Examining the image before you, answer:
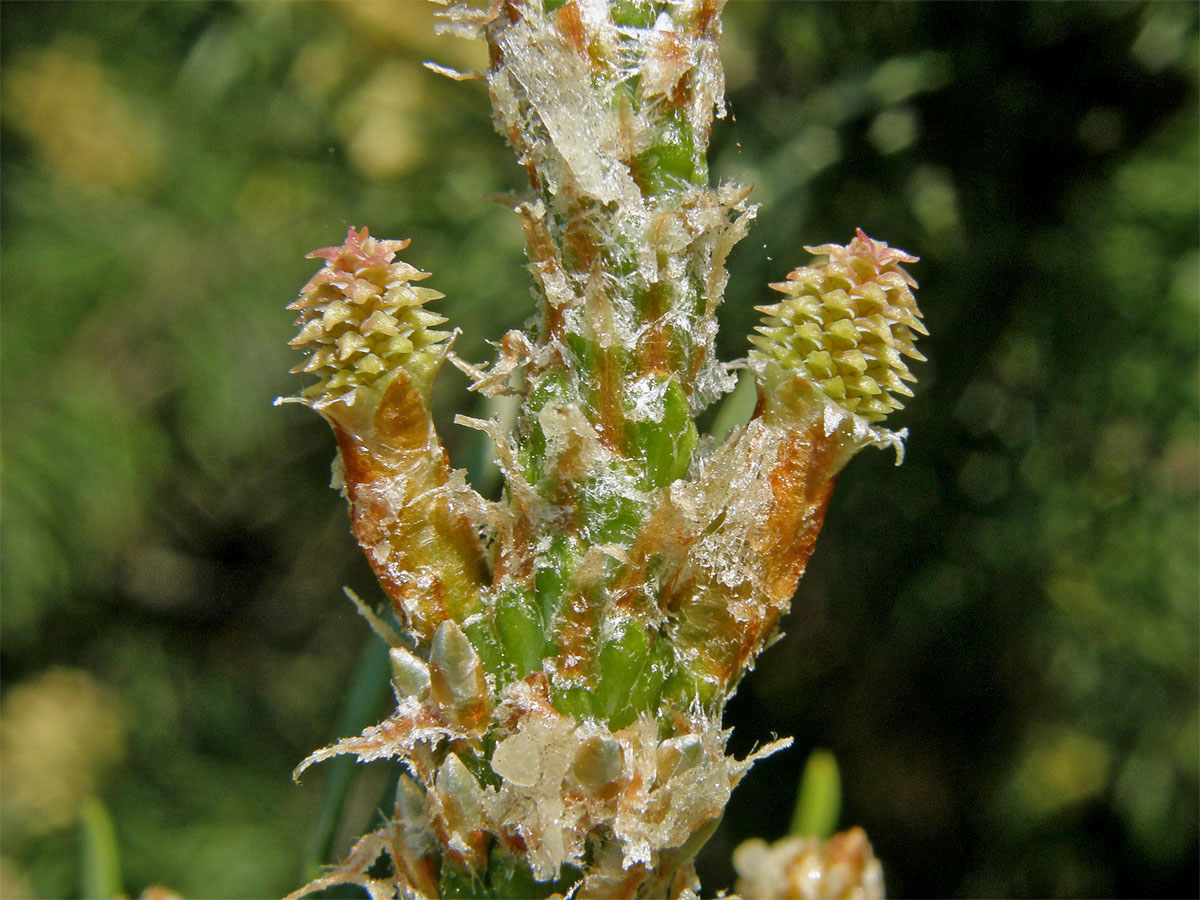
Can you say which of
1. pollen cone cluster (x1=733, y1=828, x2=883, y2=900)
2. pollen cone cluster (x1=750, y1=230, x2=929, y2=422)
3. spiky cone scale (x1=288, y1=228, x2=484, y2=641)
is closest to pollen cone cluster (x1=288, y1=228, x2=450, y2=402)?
spiky cone scale (x1=288, y1=228, x2=484, y2=641)

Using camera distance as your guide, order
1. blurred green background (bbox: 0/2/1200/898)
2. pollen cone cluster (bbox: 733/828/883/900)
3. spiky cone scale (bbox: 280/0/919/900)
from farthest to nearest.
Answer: blurred green background (bbox: 0/2/1200/898), pollen cone cluster (bbox: 733/828/883/900), spiky cone scale (bbox: 280/0/919/900)

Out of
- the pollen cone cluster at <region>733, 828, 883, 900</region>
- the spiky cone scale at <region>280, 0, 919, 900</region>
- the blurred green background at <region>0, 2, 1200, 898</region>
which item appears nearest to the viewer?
the spiky cone scale at <region>280, 0, 919, 900</region>

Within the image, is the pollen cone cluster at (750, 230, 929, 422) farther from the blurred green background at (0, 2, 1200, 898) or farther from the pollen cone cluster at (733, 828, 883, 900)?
the blurred green background at (0, 2, 1200, 898)

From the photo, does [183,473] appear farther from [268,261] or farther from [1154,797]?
[1154,797]

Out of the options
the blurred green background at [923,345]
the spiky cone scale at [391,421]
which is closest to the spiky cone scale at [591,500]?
the spiky cone scale at [391,421]

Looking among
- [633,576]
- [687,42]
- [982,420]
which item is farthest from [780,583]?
[982,420]

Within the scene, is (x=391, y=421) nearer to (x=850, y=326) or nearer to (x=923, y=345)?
(x=850, y=326)

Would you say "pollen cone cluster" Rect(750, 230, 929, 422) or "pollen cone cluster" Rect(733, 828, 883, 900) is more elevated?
"pollen cone cluster" Rect(750, 230, 929, 422)

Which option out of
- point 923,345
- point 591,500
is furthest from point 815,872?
point 923,345
